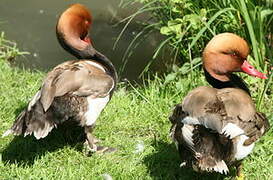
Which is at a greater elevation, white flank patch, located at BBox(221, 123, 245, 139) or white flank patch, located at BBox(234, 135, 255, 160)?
white flank patch, located at BBox(221, 123, 245, 139)

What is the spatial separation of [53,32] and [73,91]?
3.20 meters

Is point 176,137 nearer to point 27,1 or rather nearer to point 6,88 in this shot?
point 6,88

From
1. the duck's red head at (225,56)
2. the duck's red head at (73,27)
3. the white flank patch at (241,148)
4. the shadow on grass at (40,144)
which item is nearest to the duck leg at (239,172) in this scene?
the white flank patch at (241,148)

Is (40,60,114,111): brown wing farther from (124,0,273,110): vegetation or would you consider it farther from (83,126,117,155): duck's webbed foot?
(124,0,273,110): vegetation

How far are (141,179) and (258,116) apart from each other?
96 centimetres

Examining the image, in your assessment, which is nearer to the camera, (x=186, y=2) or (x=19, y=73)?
(x=186, y=2)

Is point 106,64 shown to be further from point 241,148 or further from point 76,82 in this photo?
point 241,148

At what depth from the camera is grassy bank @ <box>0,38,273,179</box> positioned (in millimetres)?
4117

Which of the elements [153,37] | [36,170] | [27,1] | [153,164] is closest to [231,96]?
[153,164]

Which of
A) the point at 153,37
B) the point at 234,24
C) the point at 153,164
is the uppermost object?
the point at 234,24

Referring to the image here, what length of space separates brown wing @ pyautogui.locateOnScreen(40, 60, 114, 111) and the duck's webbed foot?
317mm

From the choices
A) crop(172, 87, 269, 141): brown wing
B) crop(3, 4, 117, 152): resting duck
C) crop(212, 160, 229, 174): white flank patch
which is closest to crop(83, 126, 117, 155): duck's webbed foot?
crop(3, 4, 117, 152): resting duck

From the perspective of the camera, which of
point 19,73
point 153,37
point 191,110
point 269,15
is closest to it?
point 191,110

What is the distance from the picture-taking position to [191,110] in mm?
3551
